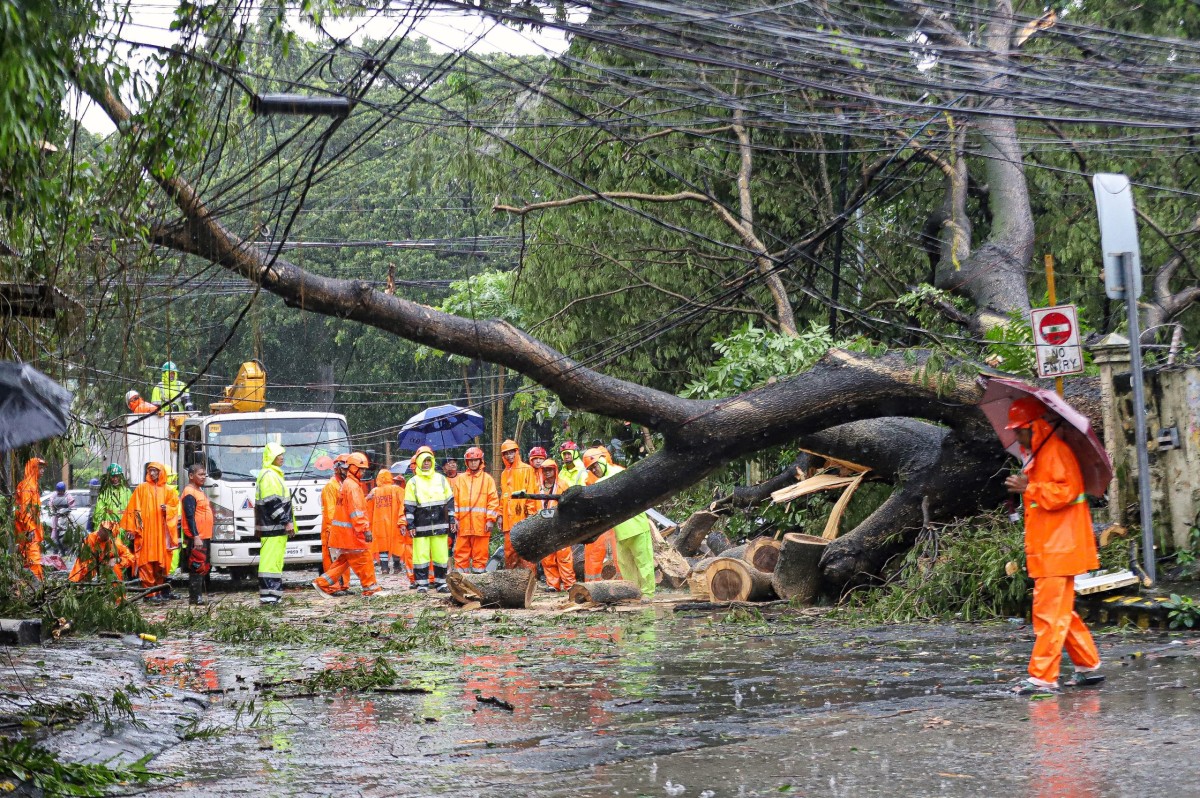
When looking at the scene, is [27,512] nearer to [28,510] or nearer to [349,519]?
[28,510]

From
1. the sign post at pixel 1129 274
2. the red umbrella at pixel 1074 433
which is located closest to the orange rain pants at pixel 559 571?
the sign post at pixel 1129 274

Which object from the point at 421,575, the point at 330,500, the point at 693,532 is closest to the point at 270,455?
the point at 330,500

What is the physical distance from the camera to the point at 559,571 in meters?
16.9

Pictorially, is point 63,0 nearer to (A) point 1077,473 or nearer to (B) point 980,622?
A: (A) point 1077,473

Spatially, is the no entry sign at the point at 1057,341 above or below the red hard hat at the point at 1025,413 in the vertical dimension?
above

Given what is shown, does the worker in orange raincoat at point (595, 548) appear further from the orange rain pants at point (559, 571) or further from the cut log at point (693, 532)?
the cut log at point (693, 532)

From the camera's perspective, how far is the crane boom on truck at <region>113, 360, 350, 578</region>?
18281mm

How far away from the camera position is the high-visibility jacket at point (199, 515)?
16625 millimetres

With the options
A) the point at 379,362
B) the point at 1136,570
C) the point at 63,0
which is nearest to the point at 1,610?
the point at 63,0

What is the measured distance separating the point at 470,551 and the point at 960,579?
8.59m

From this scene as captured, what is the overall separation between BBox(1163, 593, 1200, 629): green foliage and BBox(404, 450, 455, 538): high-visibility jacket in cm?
1060

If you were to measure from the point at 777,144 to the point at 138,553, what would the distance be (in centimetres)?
1077

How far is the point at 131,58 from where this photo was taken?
6.53 metres

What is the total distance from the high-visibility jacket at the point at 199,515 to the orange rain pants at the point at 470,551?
11.2 feet
